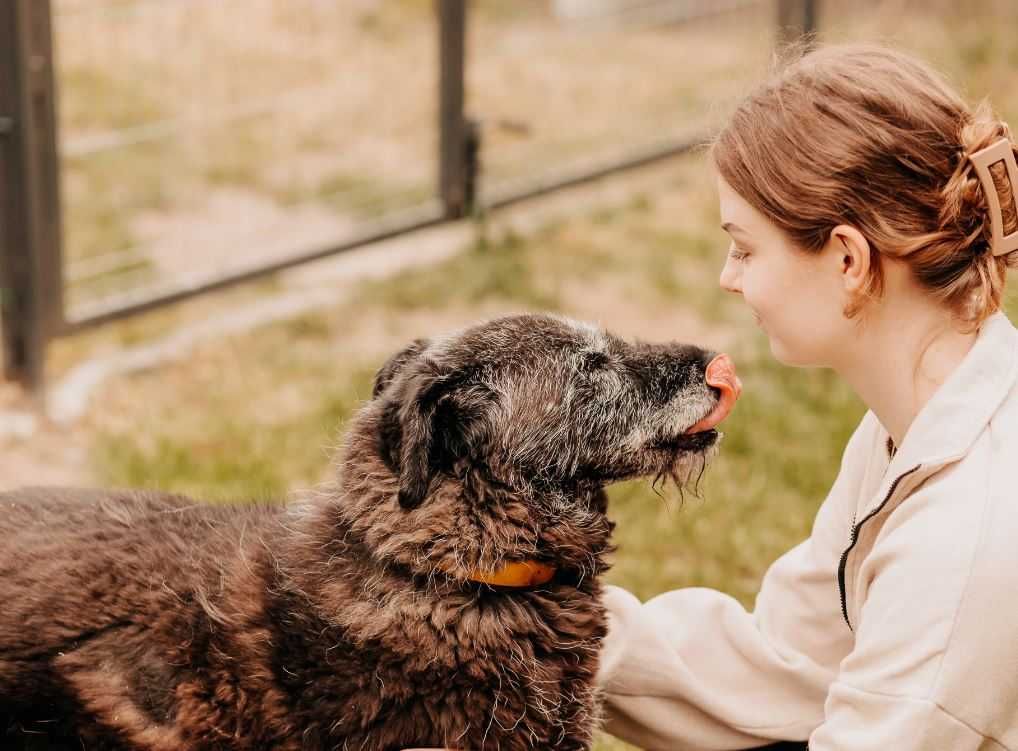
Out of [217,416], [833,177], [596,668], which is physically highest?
[833,177]

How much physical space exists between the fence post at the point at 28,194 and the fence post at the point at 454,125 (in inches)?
90.2

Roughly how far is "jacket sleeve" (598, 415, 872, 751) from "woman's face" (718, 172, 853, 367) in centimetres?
46

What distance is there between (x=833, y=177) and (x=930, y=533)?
0.73 meters

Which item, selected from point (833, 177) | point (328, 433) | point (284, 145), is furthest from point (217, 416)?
point (833, 177)

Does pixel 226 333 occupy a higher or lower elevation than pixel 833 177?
lower

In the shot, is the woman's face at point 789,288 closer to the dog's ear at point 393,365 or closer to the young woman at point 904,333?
the young woman at point 904,333

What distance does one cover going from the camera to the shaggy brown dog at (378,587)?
285cm

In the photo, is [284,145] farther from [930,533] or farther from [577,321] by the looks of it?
[930,533]

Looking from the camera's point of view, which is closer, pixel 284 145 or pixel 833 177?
pixel 833 177

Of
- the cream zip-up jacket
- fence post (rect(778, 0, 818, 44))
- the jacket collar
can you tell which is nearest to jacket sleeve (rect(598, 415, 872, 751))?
the cream zip-up jacket

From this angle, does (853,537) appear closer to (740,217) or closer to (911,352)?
(911,352)

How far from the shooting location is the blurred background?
213 inches

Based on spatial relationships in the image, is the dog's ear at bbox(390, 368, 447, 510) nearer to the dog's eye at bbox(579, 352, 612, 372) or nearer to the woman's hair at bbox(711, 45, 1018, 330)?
the dog's eye at bbox(579, 352, 612, 372)

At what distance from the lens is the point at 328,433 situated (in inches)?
213
